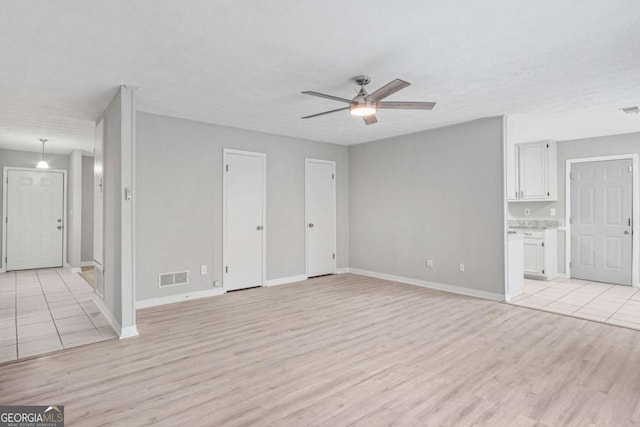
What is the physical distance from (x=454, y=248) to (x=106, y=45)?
4.89 meters

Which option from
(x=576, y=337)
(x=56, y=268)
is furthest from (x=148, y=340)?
(x=56, y=268)

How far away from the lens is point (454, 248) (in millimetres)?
5414

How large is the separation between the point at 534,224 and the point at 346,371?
562 centimetres

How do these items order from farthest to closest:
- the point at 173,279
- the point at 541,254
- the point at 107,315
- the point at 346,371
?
the point at 541,254
the point at 173,279
the point at 107,315
the point at 346,371

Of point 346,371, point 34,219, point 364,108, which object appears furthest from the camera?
point 34,219

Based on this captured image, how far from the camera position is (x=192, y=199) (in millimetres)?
5039

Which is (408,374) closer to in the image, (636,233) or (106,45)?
(106,45)

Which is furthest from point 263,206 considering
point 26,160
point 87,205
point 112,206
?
point 26,160

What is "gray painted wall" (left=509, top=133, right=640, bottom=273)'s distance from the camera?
578 centimetres

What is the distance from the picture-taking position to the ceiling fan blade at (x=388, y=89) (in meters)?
2.83

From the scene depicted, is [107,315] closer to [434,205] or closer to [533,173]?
[434,205]

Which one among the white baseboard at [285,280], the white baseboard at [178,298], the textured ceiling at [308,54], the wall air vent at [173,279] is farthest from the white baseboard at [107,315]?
the textured ceiling at [308,54]

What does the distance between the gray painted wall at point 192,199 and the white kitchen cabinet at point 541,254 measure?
4.15 metres

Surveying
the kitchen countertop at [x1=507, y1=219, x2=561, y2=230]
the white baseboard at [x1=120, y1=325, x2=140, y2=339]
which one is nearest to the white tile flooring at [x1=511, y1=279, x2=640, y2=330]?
the kitchen countertop at [x1=507, y1=219, x2=561, y2=230]
